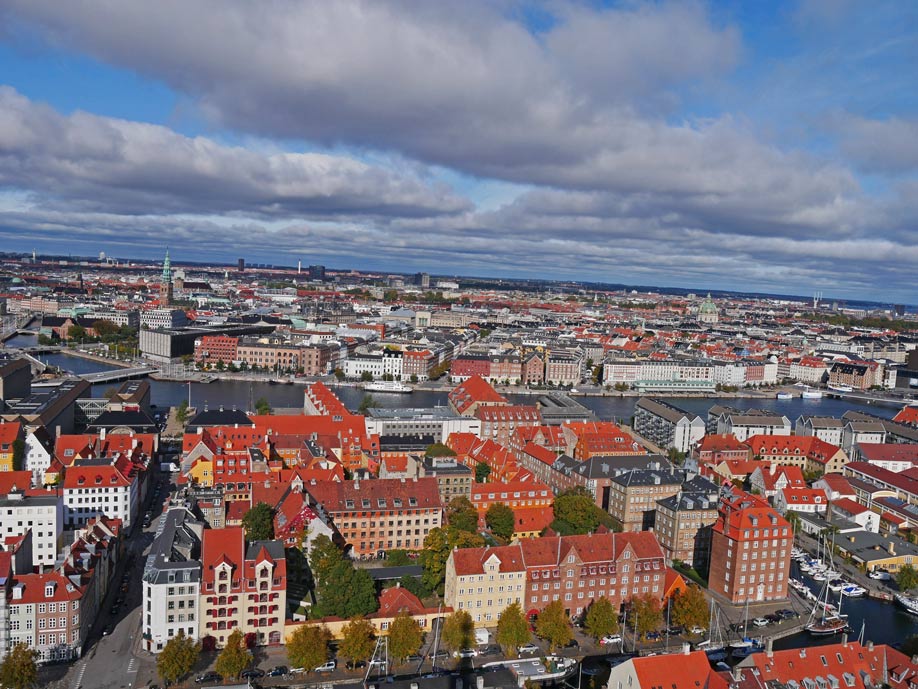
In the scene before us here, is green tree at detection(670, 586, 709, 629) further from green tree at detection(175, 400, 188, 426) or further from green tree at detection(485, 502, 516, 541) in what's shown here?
green tree at detection(175, 400, 188, 426)

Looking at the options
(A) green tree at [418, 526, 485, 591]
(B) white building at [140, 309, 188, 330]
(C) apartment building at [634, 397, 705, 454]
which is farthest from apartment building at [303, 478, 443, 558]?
(B) white building at [140, 309, 188, 330]

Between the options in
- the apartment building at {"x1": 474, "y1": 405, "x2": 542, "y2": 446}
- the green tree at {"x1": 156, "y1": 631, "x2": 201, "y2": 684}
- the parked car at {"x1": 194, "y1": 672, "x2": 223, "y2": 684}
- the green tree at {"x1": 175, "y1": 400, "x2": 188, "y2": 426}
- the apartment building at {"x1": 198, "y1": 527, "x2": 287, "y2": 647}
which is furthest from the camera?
the green tree at {"x1": 175, "y1": 400, "x2": 188, "y2": 426}

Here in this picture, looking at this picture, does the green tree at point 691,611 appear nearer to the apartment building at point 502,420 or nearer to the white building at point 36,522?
the white building at point 36,522

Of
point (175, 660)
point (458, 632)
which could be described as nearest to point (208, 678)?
point (175, 660)

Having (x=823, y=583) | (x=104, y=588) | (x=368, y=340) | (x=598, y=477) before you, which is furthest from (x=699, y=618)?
(x=368, y=340)

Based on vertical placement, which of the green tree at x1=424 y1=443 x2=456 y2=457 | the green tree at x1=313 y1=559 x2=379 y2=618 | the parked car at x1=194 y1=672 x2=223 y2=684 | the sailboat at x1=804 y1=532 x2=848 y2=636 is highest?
the green tree at x1=424 y1=443 x2=456 y2=457

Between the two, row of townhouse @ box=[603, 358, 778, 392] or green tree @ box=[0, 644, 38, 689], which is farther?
row of townhouse @ box=[603, 358, 778, 392]

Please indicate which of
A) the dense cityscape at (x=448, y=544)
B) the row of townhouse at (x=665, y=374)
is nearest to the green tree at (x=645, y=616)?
the dense cityscape at (x=448, y=544)
